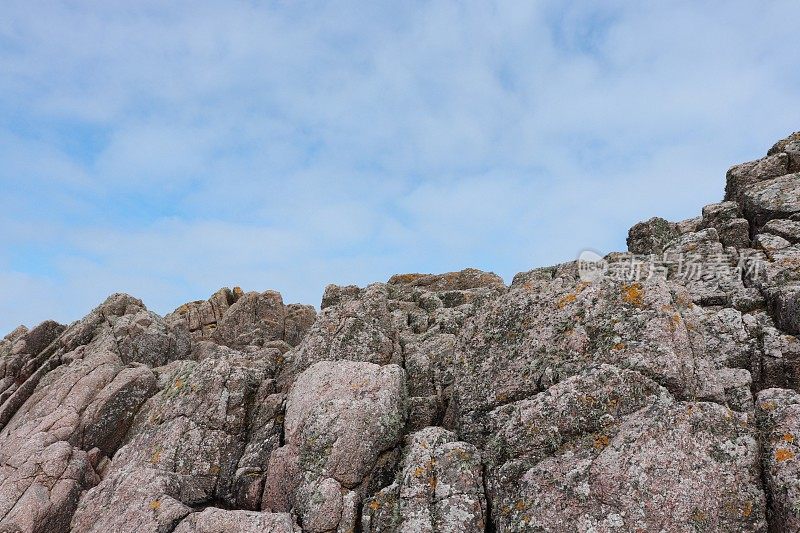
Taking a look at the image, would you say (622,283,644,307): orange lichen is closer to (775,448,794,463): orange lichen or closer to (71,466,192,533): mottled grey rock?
(775,448,794,463): orange lichen

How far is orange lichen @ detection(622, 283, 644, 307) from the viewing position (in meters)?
16.9

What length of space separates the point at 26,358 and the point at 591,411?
43251mm

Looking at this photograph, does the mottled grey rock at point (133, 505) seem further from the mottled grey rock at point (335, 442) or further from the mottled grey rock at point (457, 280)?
the mottled grey rock at point (457, 280)

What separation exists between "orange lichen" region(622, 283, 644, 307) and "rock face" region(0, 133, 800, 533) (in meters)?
0.10

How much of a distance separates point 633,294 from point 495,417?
241 inches

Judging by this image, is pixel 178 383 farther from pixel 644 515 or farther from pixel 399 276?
pixel 399 276

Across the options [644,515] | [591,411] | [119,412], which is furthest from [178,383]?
[644,515]

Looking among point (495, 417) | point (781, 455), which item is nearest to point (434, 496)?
point (495, 417)

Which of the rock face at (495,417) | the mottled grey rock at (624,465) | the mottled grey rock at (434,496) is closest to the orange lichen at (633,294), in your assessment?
the rock face at (495,417)

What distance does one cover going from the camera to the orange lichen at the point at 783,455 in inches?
500

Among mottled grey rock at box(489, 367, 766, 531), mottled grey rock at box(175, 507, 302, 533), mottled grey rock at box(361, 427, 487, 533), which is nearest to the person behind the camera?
mottled grey rock at box(489, 367, 766, 531)

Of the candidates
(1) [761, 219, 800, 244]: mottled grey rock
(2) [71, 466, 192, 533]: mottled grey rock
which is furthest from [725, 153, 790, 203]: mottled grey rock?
(2) [71, 466, 192, 533]: mottled grey rock

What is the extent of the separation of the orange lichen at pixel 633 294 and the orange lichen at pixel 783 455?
537 centimetres

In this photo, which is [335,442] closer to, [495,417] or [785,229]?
[495,417]
